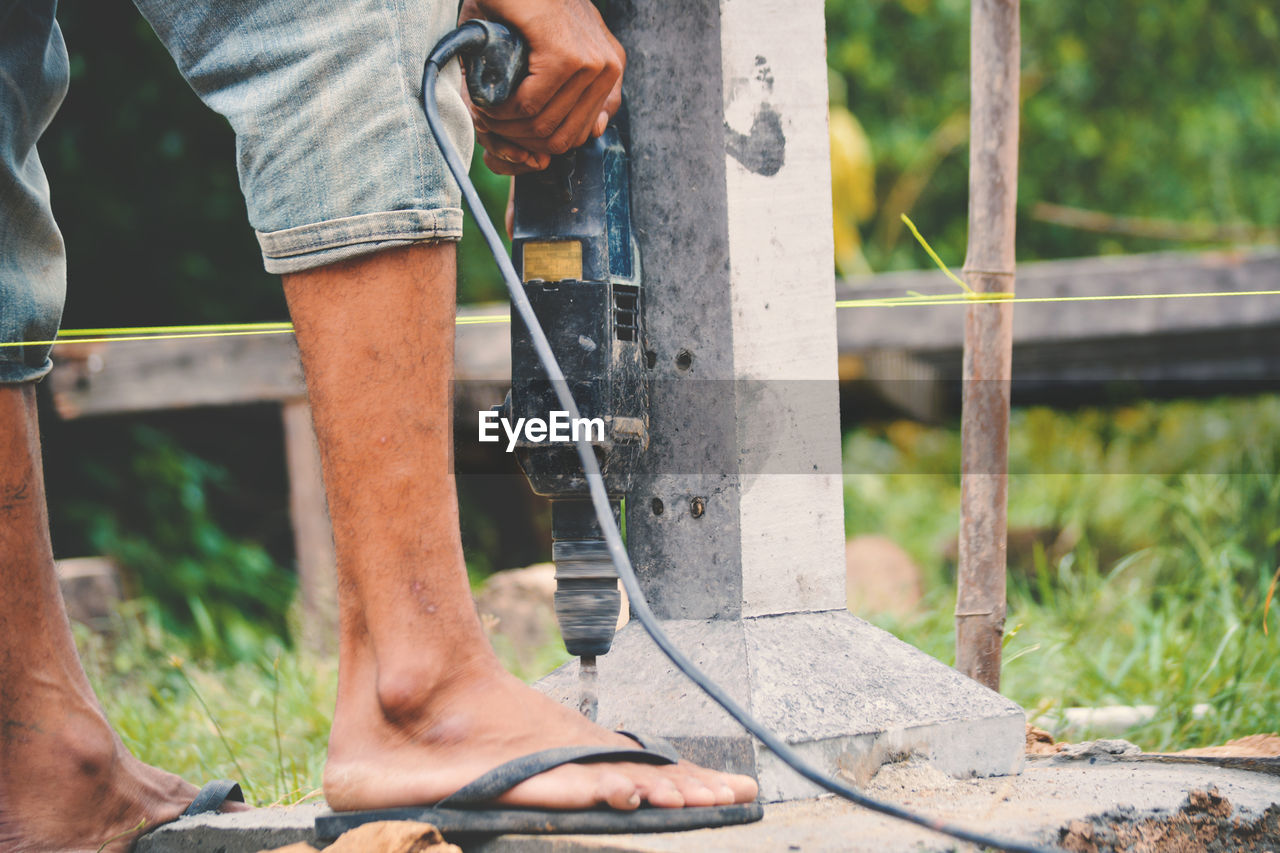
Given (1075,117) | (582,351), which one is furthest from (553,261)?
(1075,117)

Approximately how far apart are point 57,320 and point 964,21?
26.7 ft

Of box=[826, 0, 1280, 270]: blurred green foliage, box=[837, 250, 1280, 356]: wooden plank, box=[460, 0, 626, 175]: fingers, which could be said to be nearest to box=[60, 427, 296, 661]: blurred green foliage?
box=[837, 250, 1280, 356]: wooden plank

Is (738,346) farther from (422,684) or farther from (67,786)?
(67,786)

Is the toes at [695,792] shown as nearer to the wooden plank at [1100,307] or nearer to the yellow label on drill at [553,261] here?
the yellow label on drill at [553,261]

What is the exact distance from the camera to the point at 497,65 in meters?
1.38

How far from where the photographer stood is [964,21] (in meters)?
8.61

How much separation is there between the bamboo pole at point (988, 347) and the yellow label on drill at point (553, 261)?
0.73m

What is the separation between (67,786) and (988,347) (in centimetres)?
149

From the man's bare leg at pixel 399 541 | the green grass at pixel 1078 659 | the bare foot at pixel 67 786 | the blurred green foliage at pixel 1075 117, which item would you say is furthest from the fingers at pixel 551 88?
the blurred green foliage at pixel 1075 117

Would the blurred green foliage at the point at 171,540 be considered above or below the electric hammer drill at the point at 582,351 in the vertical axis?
below

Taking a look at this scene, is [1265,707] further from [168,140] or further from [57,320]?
[168,140]

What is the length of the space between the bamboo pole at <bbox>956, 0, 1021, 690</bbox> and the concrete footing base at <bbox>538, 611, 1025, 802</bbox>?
30 centimetres

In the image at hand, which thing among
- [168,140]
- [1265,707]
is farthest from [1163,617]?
[168,140]

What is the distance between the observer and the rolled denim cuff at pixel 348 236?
4.20ft
